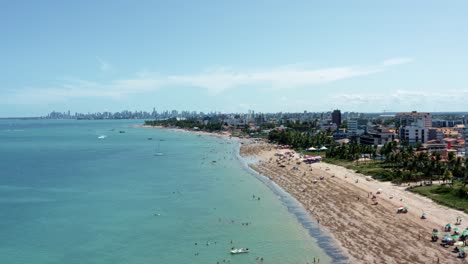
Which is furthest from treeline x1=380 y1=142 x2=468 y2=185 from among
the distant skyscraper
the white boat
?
the distant skyscraper

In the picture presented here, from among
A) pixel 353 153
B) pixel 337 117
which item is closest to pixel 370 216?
pixel 353 153

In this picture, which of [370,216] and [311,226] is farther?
[370,216]

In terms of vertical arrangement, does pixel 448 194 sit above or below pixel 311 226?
above

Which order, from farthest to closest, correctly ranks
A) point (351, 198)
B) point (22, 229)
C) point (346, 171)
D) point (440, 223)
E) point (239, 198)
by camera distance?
point (346, 171) → point (239, 198) → point (351, 198) → point (22, 229) → point (440, 223)

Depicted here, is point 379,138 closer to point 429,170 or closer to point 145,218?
point 429,170

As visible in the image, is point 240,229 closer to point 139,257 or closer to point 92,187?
point 139,257

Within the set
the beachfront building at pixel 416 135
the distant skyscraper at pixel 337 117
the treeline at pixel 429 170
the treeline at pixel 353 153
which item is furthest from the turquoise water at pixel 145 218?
the distant skyscraper at pixel 337 117

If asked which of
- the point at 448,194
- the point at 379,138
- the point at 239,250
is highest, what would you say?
the point at 379,138

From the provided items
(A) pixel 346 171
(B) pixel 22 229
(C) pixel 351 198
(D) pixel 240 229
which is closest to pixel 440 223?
(C) pixel 351 198
